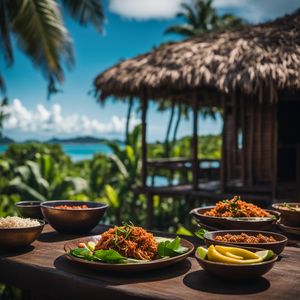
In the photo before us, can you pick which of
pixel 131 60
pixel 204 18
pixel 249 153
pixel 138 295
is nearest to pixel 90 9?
pixel 131 60

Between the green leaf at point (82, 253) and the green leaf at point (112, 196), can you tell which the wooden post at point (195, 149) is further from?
the green leaf at point (82, 253)

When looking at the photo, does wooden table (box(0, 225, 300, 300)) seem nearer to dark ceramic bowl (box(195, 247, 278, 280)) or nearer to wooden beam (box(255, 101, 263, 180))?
dark ceramic bowl (box(195, 247, 278, 280))

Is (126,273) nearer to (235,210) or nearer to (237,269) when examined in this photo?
(237,269)

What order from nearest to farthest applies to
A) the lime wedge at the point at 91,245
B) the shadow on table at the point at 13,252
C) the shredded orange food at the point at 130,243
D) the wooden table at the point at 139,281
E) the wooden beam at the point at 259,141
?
the wooden table at the point at 139,281 → the shredded orange food at the point at 130,243 → the lime wedge at the point at 91,245 → the shadow on table at the point at 13,252 → the wooden beam at the point at 259,141

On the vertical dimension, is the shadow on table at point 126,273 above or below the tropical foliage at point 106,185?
above

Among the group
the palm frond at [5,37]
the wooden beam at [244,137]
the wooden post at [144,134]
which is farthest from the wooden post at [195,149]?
the palm frond at [5,37]

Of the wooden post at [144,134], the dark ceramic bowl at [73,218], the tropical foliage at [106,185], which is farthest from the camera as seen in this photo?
the tropical foliage at [106,185]

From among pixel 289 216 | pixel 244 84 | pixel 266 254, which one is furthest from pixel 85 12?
pixel 266 254

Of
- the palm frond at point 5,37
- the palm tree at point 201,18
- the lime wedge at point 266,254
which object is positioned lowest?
the lime wedge at point 266,254

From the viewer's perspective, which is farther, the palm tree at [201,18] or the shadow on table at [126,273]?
the palm tree at [201,18]

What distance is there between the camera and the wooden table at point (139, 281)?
1.47 meters

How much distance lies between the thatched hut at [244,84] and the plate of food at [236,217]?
4882 millimetres

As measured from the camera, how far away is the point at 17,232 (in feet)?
6.37

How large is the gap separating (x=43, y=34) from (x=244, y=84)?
12.6ft
